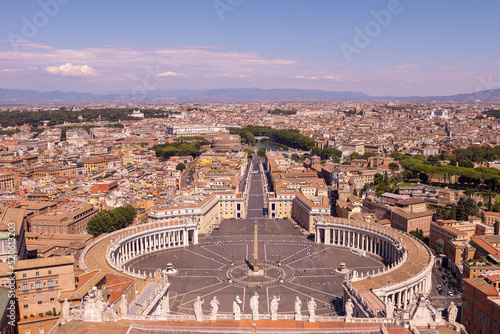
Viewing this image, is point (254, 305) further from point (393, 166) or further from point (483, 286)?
point (393, 166)

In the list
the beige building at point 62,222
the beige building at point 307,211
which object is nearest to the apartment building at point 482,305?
the beige building at point 307,211

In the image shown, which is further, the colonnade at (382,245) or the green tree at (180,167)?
the green tree at (180,167)

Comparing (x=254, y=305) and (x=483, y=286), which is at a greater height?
(x=254, y=305)

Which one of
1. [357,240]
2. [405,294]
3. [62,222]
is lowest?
[357,240]

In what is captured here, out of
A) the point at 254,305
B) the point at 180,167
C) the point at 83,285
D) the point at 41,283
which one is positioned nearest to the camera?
the point at 254,305

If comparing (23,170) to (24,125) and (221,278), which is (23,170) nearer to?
(221,278)

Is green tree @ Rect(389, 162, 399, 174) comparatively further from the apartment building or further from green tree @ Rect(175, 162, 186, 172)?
the apartment building

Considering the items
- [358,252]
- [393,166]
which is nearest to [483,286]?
[358,252]

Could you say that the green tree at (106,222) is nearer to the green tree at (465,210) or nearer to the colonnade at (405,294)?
the colonnade at (405,294)
